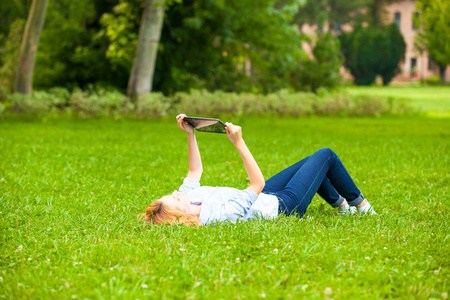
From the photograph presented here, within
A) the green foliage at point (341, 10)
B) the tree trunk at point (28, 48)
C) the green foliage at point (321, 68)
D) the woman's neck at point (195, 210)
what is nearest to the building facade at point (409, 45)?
the green foliage at point (341, 10)

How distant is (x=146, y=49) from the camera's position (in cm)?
1827

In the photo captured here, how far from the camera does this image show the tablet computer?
4.63m

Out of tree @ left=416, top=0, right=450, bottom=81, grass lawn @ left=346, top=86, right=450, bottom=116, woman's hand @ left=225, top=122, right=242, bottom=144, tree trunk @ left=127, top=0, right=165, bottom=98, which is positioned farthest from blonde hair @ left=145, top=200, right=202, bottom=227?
tree @ left=416, top=0, right=450, bottom=81

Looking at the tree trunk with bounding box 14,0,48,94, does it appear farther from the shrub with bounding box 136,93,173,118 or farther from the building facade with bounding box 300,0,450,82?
the building facade with bounding box 300,0,450,82

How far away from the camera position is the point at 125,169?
8.23 meters

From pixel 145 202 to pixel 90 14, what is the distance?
17573 millimetres

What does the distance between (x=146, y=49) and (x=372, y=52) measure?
39948 millimetres

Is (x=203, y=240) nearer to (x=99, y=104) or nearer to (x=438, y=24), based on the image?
(x=99, y=104)

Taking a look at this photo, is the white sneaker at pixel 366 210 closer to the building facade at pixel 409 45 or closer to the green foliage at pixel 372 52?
the green foliage at pixel 372 52

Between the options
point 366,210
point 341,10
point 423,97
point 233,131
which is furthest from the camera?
point 341,10

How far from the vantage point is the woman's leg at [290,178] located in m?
5.39

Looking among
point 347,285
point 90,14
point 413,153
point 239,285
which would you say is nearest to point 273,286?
point 239,285

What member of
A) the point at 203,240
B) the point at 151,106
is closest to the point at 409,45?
the point at 151,106

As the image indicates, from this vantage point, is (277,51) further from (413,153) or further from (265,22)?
(413,153)
